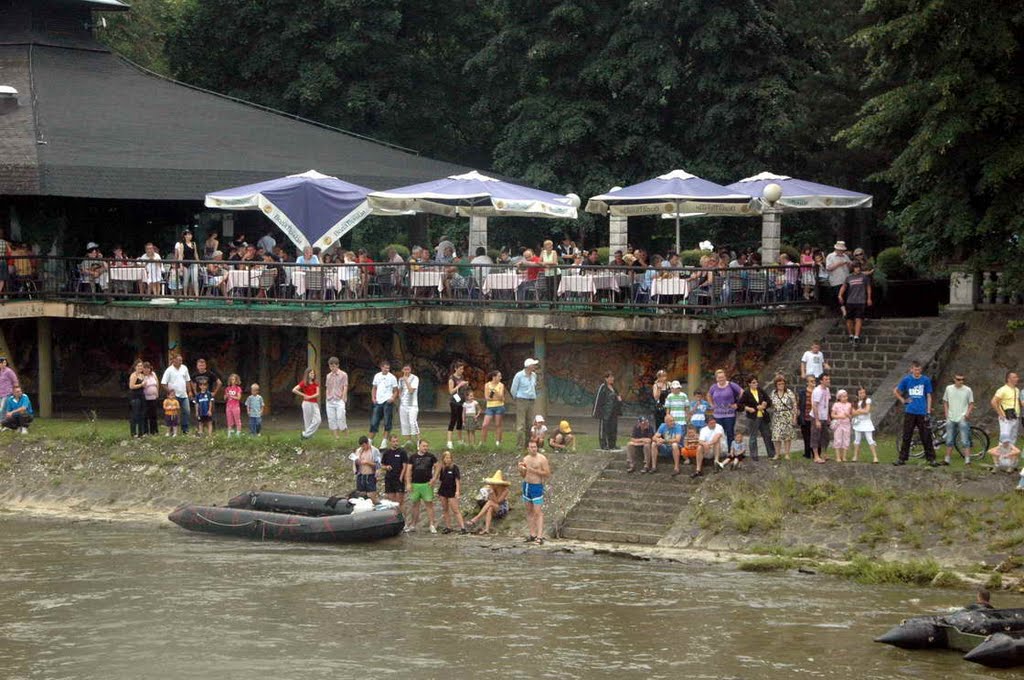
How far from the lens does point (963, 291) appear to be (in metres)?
34.2

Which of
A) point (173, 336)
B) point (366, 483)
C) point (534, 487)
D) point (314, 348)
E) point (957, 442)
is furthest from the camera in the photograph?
point (173, 336)

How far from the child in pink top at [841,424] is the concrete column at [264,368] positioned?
12.9 m

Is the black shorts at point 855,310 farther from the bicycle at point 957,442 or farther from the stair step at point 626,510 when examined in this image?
the stair step at point 626,510

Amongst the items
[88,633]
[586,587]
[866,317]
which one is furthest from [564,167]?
[88,633]

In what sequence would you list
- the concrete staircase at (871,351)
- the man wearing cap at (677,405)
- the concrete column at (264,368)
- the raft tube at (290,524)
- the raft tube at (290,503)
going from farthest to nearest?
the concrete column at (264,368)
the concrete staircase at (871,351)
the raft tube at (290,503)
the man wearing cap at (677,405)
the raft tube at (290,524)

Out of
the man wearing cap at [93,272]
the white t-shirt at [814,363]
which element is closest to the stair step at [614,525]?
the white t-shirt at [814,363]

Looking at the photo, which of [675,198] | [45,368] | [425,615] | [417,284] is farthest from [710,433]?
[45,368]

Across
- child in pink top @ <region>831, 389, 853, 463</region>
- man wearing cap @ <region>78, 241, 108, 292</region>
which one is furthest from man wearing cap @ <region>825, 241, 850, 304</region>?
man wearing cap @ <region>78, 241, 108, 292</region>

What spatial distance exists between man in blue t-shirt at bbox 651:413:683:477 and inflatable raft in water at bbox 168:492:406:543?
436 cm

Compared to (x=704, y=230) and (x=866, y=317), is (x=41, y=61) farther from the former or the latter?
(x=866, y=317)

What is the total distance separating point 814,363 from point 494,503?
6.23 meters

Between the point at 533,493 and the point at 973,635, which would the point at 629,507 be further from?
the point at 973,635

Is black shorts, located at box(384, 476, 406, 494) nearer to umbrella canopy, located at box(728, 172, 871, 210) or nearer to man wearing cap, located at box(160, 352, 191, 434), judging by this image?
man wearing cap, located at box(160, 352, 191, 434)

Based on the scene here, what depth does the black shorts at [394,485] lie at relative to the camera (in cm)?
2967
